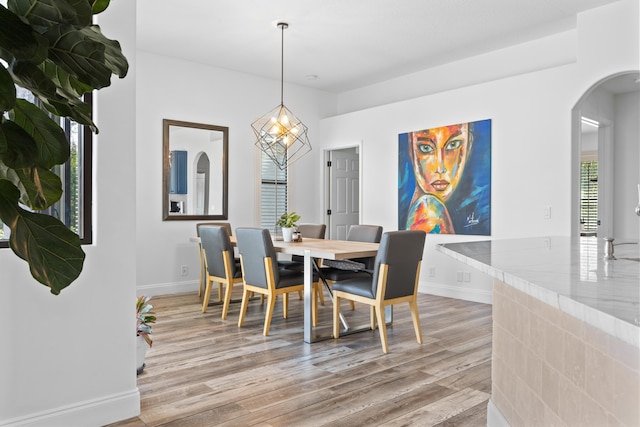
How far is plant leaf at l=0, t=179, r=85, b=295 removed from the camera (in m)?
0.62

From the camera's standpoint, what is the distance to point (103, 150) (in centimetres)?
229

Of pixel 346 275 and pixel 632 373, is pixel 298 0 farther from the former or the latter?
pixel 632 373

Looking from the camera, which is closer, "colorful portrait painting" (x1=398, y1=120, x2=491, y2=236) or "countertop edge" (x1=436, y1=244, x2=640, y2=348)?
"countertop edge" (x1=436, y1=244, x2=640, y2=348)

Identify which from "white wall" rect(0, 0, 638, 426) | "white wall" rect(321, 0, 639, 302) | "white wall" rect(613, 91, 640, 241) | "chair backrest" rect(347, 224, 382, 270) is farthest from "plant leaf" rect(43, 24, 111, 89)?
"white wall" rect(613, 91, 640, 241)

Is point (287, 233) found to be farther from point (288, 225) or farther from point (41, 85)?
point (41, 85)

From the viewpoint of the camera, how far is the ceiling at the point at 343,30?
4461 mm

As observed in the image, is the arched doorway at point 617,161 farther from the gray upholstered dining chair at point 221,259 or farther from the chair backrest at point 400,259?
the gray upholstered dining chair at point 221,259

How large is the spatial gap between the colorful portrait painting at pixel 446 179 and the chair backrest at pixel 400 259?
6.74ft

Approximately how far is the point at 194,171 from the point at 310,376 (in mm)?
3830

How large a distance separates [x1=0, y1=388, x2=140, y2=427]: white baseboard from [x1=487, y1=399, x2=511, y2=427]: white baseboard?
1685mm

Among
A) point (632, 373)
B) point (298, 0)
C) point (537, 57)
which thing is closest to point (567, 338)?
point (632, 373)

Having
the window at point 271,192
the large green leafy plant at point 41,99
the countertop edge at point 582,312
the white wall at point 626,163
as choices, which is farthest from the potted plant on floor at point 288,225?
the white wall at point 626,163

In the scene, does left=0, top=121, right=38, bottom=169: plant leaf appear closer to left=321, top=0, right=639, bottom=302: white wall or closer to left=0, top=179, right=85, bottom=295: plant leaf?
left=0, top=179, right=85, bottom=295: plant leaf

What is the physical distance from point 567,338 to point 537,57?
4.70 meters
